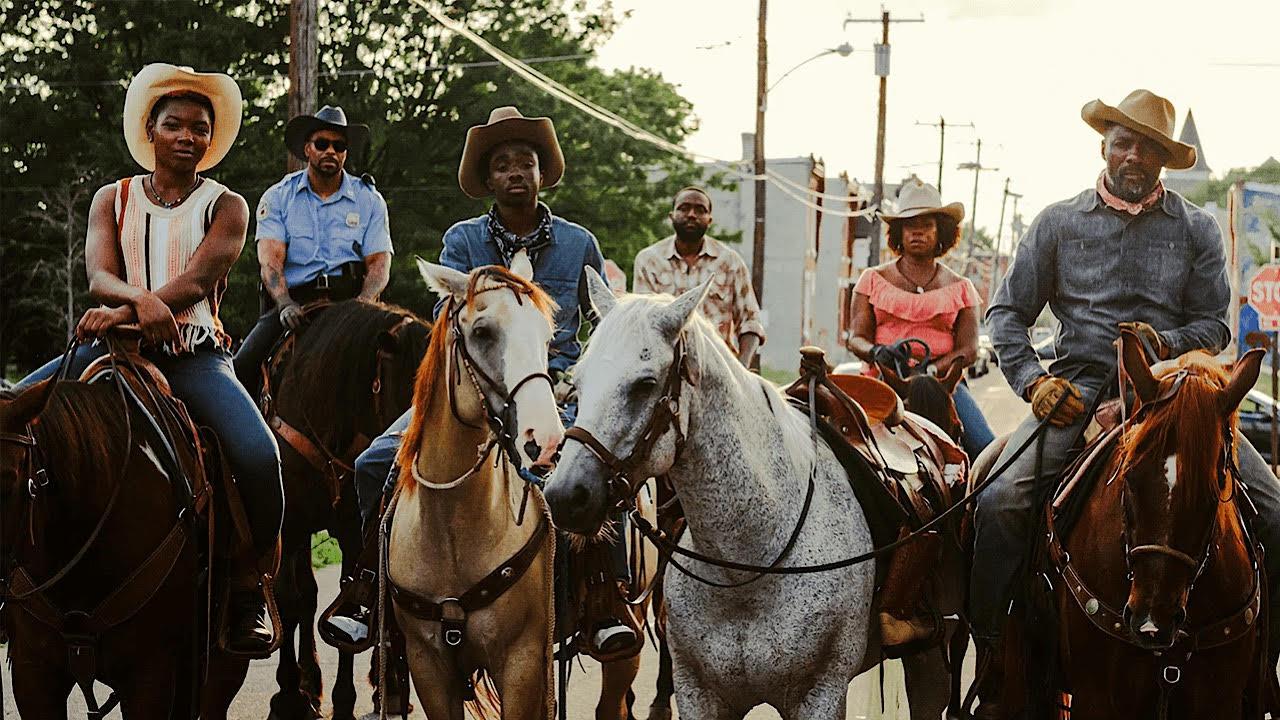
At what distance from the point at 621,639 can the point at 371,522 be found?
3.61ft

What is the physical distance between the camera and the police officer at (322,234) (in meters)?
7.57

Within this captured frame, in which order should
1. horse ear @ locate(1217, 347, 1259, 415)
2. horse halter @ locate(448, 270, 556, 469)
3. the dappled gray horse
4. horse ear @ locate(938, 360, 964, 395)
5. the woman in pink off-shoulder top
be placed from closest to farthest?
horse ear @ locate(1217, 347, 1259, 415)
the dappled gray horse
horse halter @ locate(448, 270, 556, 469)
horse ear @ locate(938, 360, 964, 395)
the woman in pink off-shoulder top

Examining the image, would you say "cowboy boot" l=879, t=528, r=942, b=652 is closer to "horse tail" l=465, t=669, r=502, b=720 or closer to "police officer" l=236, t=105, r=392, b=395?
"horse tail" l=465, t=669, r=502, b=720

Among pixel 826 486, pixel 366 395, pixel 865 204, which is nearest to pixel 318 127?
pixel 366 395

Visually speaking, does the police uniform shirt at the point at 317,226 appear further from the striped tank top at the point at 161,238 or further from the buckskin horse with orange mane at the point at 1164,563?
the buckskin horse with orange mane at the point at 1164,563

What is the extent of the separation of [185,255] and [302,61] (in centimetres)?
Answer: 911

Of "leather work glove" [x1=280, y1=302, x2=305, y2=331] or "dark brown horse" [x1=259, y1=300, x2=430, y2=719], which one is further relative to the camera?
"leather work glove" [x1=280, y1=302, x2=305, y2=331]

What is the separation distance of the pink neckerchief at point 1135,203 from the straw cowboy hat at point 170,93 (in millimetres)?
3323

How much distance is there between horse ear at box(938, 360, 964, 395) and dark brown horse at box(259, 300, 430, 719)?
2662mm

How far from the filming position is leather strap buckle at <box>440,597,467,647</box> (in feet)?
16.6

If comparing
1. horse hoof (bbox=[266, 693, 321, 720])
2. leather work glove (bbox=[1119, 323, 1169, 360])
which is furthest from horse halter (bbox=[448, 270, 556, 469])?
horse hoof (bbox=[266, 693, 321, 720])

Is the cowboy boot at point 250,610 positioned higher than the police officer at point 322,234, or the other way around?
the police officer at point 322,234

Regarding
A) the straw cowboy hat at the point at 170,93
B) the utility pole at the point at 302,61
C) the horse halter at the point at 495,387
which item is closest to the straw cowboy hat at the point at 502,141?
the straw cowboy hat at the point at 170,93

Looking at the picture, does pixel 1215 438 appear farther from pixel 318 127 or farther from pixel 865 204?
pixel 865 204
